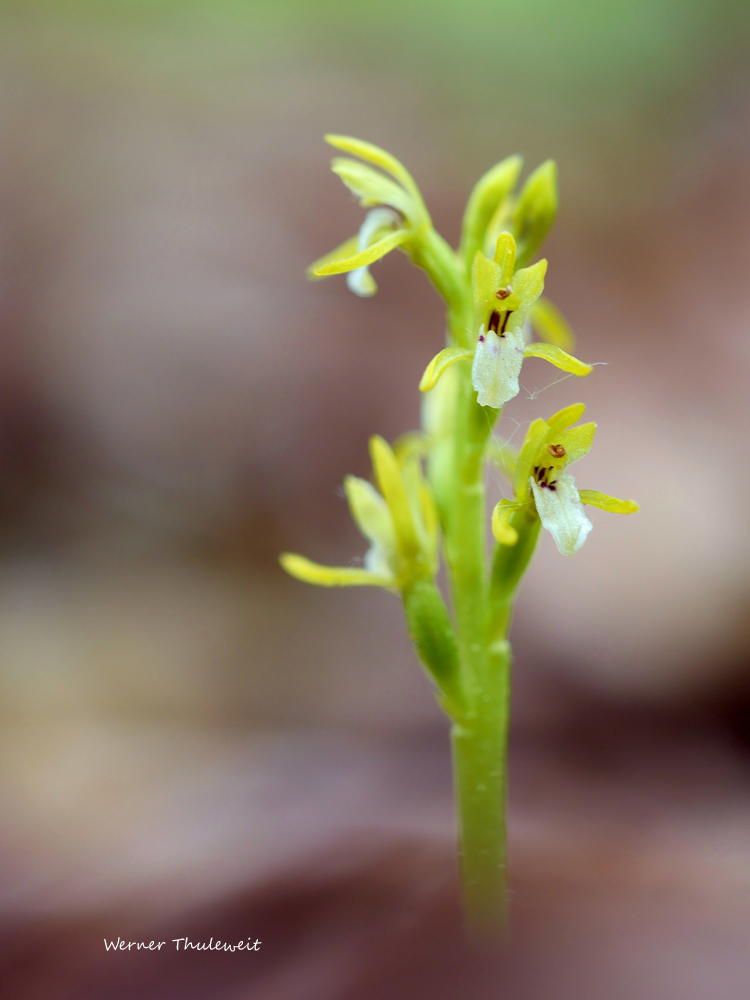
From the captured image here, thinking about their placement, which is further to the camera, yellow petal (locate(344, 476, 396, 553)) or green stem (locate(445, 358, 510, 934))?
yellow petal (locate(344, 476, 396, 553))

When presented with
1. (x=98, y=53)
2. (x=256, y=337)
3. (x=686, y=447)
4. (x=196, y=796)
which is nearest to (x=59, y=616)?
(x=196, y=796)

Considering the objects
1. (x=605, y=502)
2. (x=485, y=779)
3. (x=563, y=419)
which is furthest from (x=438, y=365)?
(x=485, y=779)

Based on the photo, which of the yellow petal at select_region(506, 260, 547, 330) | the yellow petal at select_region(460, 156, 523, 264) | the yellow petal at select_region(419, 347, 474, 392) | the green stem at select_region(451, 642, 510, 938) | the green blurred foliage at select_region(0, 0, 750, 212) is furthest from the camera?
the green blurred foliage at select_region(0, 0, 750, 212)

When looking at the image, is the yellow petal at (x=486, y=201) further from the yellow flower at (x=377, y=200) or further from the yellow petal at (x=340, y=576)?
the yellow petal at (x=340, y=576)

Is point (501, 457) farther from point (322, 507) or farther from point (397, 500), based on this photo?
point (322, 507)

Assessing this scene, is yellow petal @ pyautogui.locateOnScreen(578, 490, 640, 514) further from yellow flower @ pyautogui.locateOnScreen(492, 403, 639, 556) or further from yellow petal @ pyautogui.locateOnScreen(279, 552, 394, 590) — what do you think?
yellow petal @ pyautogui.locateOnScreen(279, 552, 394, 590)
